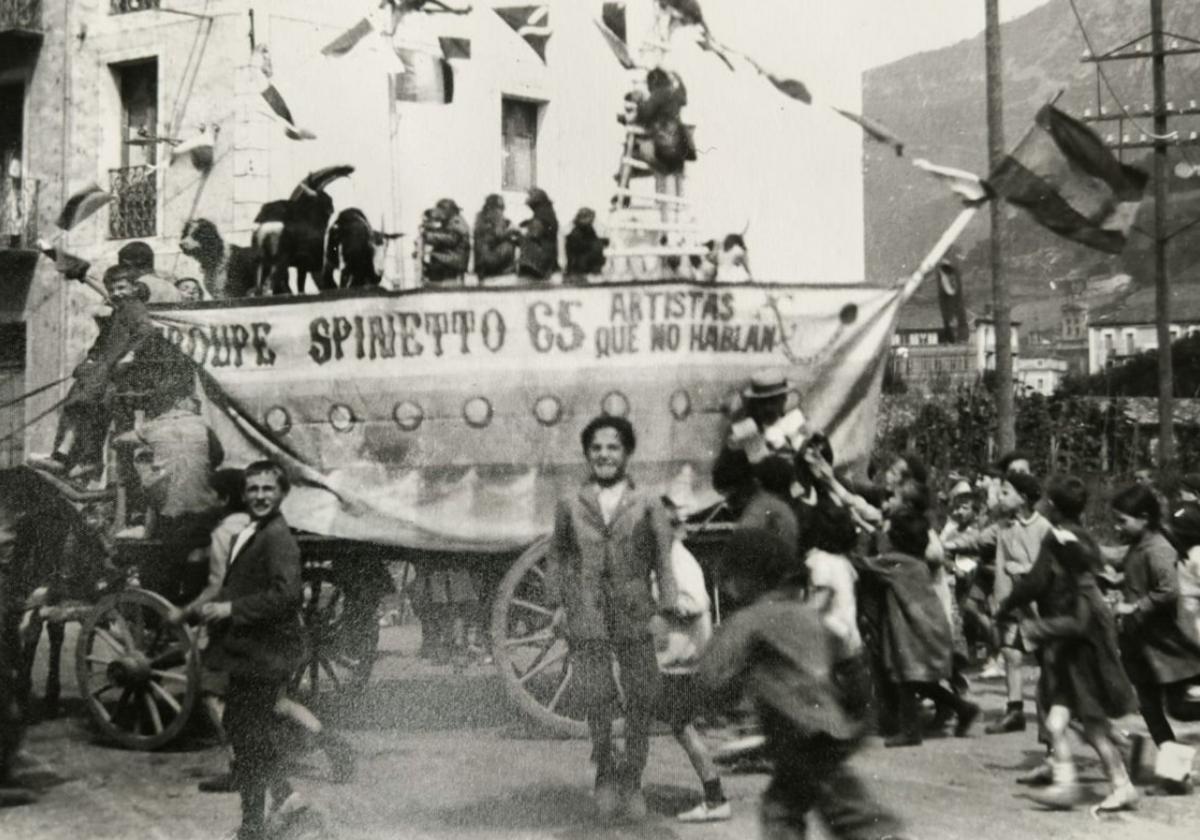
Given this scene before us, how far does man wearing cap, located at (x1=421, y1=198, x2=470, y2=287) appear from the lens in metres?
9.35

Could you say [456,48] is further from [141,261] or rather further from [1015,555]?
[1015,555]

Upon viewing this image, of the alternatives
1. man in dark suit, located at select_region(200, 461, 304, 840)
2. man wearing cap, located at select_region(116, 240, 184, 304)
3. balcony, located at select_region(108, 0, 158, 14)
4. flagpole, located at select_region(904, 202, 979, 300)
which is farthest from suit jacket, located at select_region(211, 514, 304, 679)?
balcony, located at select_region(108, 0, 158, 14)

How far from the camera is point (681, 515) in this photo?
8031 millimetres

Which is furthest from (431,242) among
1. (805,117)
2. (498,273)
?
(805,117)

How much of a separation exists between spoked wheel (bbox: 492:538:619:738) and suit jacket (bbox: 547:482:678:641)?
1.32 metres

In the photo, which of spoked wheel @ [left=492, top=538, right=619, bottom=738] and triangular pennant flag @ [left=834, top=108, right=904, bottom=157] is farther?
triangular pennant flag @ [left=834, top=108, right=904, bottom=157]

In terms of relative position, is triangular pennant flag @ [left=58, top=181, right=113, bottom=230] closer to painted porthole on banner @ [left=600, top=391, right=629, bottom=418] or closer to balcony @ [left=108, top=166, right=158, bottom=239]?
painted porthole on banner @ [left=600, top=391, right=629, bottom=418]

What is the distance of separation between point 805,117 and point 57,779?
61.3ft

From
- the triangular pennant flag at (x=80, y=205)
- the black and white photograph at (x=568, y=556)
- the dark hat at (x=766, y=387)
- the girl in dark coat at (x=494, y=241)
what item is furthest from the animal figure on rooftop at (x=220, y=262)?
the dark hat at (x=766, y=387)

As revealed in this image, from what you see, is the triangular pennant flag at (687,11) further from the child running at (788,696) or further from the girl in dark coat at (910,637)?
the child running at (788,696)

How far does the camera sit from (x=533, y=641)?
785cm

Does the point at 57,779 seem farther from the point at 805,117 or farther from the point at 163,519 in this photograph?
the point at 805,117

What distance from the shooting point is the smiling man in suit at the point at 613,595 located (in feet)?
20.8

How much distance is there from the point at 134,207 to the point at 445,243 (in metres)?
10.6
